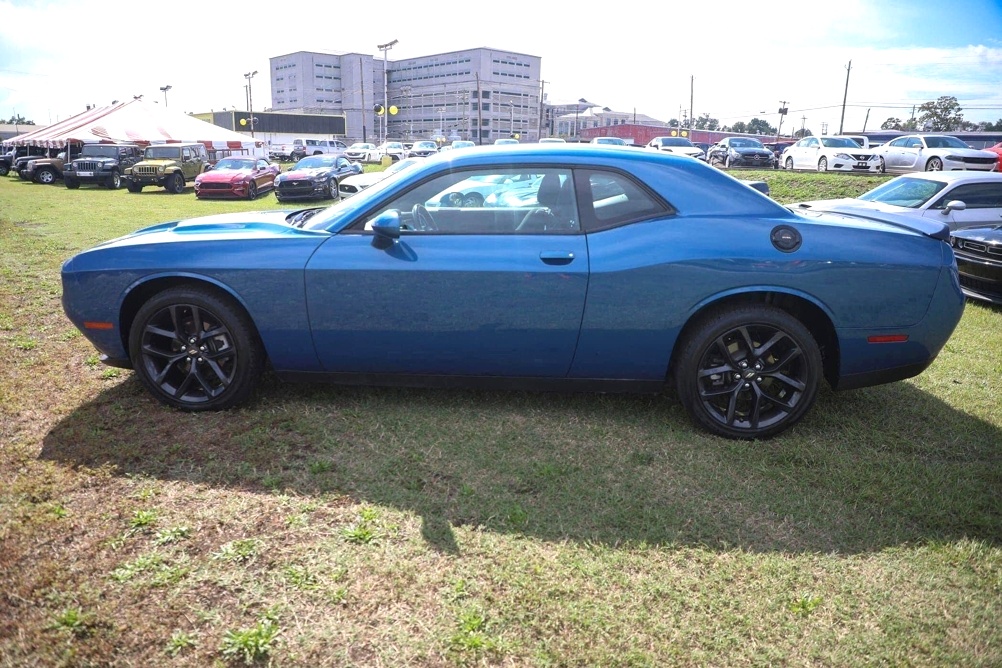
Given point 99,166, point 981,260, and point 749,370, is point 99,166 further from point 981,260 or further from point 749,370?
point 749,370

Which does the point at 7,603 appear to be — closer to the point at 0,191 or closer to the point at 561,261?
the point at 561,261

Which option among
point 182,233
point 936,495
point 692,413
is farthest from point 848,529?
point 182,233

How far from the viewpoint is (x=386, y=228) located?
351cm

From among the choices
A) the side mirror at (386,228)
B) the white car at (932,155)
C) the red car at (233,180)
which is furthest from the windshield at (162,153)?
the side mirror at (386,228)

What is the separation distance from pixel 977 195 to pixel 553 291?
7961 mm

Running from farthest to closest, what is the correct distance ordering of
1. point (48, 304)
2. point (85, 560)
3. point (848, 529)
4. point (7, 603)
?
point (48, 304), point (848, 529), point (85, 560), point (7, 603)

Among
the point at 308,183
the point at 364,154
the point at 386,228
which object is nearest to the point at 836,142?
the point at 308,183

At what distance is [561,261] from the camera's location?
139 inches

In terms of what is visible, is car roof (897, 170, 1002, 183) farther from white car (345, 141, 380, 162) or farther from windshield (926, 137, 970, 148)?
white car (345, 141, 380, 162)

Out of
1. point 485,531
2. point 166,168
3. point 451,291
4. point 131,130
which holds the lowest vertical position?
point 485,531

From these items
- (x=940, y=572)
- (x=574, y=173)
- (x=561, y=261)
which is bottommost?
(x=940, y=572)

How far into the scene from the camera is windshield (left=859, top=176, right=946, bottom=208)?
867cm

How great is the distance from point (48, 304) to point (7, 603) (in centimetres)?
491

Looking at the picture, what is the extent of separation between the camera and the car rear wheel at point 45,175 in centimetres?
2694
